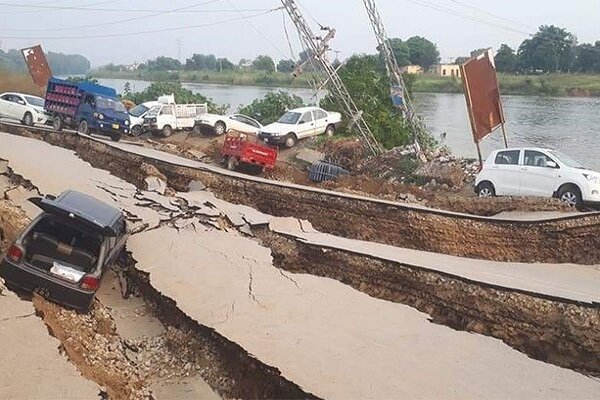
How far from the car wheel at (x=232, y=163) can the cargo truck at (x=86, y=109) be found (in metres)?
5.37

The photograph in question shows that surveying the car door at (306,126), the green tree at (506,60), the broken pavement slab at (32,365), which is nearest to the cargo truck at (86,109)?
the car door at (306,126)

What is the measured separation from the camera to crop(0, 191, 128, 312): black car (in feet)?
23.3

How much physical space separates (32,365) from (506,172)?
1297 centimetres

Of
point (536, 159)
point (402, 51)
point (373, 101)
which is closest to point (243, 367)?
point (536, 159)

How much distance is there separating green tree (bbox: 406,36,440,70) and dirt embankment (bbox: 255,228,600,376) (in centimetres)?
8709

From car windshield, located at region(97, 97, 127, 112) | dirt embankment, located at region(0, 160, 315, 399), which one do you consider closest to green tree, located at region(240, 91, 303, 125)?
car windshield, located at region(97, 97, 127, 112)

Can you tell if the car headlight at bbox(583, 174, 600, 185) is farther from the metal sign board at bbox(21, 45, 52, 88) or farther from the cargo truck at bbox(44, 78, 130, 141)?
the metal sign board at bbox(21, 45, 52, 88)

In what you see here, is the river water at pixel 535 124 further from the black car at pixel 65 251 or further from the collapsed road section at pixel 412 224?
the black car at pixel 65 251

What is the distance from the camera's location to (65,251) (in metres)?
7.66

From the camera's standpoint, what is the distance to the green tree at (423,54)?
93438mm

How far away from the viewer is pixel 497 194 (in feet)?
51.9

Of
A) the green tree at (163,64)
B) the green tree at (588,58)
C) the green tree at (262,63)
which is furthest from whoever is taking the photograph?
the green tree at (163,64)

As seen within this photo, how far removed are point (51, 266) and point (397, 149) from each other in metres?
17.4

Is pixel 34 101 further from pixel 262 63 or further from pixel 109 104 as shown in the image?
pixel 262 63
